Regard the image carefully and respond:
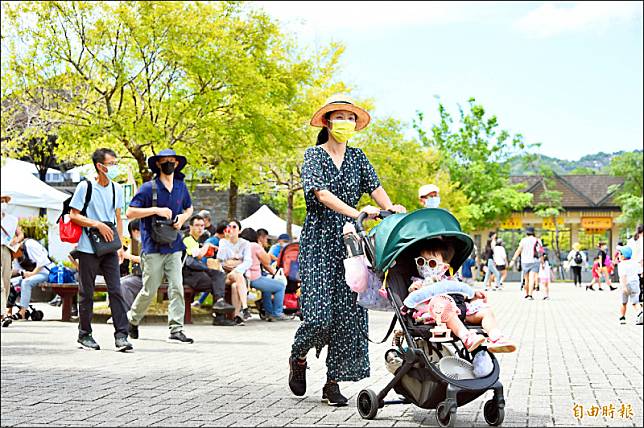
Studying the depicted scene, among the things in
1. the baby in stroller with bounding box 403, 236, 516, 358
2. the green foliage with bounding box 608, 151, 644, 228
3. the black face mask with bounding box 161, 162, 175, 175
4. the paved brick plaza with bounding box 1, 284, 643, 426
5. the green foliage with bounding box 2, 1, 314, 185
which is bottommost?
the paved brick plaza with bounding box 1, 284, 643, 426

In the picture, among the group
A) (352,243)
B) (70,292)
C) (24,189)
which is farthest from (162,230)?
(24,189)

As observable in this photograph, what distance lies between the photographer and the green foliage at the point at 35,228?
24.8 m

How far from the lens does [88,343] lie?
1069cm

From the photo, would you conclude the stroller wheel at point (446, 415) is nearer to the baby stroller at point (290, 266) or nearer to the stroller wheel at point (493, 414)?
the stroller wheel at point (493, 414)

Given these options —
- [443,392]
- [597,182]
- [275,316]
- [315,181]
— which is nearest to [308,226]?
[315,181]

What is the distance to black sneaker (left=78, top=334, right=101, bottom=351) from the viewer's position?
10625mm

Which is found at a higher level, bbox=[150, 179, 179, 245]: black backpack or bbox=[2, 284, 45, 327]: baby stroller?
bbox=[150, 179, 179, 245]: black backpack

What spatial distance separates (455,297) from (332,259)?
1036mm

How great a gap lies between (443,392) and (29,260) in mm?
11816

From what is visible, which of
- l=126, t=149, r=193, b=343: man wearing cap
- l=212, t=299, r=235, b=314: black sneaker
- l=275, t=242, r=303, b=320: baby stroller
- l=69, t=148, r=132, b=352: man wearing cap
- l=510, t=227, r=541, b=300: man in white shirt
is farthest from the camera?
l=510, t=227, r=541, b=300: man in white shirt

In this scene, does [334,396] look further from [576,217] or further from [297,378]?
[576,217]

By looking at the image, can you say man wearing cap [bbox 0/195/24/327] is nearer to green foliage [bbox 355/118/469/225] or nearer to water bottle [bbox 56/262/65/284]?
water bottle [bbox 56/262/65/284]

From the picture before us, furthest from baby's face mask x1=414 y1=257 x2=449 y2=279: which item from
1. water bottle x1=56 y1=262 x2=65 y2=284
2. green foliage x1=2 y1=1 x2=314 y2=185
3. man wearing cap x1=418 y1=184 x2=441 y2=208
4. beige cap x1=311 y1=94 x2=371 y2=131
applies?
green foliage x1=2 y1=1 x2=314 y2=185

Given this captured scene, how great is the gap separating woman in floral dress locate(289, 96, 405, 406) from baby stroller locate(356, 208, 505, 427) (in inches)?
16.6
